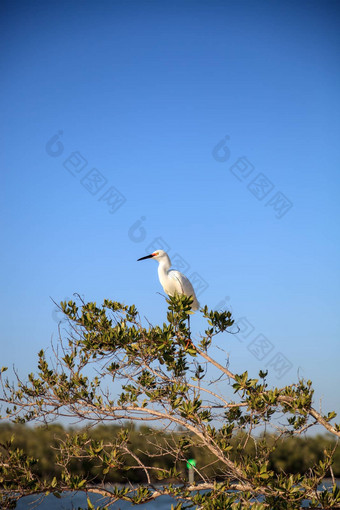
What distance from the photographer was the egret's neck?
7520mm

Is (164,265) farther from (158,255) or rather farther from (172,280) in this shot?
(172,280)

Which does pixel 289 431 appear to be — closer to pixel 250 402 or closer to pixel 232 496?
pixel 250 402

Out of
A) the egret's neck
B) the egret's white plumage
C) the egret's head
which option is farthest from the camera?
the egret's head

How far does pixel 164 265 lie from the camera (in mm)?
7602

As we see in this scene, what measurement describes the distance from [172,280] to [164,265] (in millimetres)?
413

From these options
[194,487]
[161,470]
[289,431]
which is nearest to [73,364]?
[161,470]

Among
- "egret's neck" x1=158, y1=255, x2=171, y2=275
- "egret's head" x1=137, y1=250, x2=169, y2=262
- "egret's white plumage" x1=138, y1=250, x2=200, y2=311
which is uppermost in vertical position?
"egret's head" x1=137, y1=250, x2=169, y2=262

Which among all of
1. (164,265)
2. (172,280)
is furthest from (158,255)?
(172,280)

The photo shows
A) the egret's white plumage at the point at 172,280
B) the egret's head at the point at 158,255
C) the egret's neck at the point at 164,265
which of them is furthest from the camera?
the egret's head at the point at 158,255

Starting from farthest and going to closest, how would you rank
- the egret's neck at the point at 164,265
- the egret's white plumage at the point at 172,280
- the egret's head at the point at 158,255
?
the egret's head at the point at 158,255 < the egret's neck at the point at 164,265 < the egret's white plumage at the point at 172,280

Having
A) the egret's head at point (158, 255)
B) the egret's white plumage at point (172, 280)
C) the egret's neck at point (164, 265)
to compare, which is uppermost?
the egret's head at point (158, 255)

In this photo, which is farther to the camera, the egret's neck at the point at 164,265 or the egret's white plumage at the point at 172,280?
the egret's neck at the point at 164,265

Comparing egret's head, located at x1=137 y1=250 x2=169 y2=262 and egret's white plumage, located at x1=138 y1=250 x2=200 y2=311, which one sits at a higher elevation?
egret's head, located at x1=137 y1=250 x2=169 y2=262

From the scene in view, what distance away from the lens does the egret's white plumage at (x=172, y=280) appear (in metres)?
7.23
